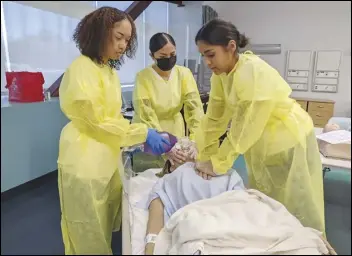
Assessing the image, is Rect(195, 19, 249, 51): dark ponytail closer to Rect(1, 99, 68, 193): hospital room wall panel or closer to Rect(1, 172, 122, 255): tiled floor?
Rect(1, 99, 68, 193): hospital room wall panel

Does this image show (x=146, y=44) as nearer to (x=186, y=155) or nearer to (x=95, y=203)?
(x=186, y=155)

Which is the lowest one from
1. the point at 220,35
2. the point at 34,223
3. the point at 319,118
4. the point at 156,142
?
the point at 34,223

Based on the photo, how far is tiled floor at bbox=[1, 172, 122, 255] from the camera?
0.63 meters

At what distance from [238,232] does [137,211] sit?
0.45m

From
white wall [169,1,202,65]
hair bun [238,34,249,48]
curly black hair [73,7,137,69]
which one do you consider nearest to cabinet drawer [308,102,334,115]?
hair bun [238,34,249,48]

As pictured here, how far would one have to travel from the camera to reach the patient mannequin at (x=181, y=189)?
0.93m

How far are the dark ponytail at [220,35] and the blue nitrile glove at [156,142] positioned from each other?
1.28ft

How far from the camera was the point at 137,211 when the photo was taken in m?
1.03

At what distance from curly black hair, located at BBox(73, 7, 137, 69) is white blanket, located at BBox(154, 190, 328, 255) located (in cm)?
60

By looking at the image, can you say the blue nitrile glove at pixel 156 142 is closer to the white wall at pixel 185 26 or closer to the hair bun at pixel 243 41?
the white wall at pixel 185 26

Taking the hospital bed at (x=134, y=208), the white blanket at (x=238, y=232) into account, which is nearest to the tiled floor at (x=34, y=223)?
the hospital bed at (x=134, y=208)

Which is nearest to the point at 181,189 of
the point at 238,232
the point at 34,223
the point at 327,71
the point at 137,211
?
the point at 137,211

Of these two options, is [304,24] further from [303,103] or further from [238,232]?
[238,232]

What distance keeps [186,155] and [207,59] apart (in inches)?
15.7
